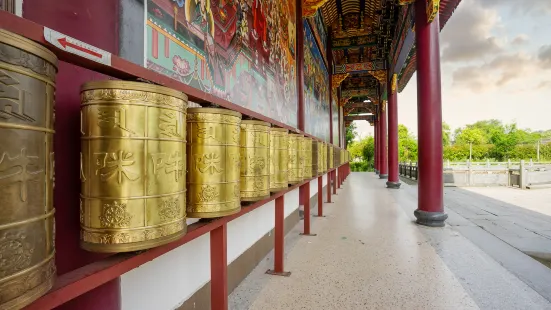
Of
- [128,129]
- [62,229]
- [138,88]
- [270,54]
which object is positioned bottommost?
[62,229]

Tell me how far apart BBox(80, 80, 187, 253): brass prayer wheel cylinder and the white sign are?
0.08m

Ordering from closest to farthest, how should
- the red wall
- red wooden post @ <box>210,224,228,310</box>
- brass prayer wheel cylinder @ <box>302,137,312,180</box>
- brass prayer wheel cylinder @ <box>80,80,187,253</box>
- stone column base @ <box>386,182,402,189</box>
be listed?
1. brass prayer wheel cylinder @ <box>80,80,187,253</box>
2. the red wall
3. red wooden post @ <box>210,224,228,310</box>
4. brass prayer wheel cylinder @ <box>302,137,312,180</box>
5. stone column base @ <box>386,182,402,189</box>

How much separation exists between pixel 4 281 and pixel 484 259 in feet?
14.1

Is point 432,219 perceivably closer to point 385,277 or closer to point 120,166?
→ point 385,277

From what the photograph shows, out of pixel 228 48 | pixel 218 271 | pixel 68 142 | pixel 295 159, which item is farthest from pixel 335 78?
pixel 68 142

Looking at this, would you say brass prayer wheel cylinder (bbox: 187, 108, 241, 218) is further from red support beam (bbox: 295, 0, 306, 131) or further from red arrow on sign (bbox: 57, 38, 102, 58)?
red support beam (bbox: 295, 0, 306, 131)

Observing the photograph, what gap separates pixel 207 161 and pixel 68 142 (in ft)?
1.76

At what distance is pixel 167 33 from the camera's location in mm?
1790

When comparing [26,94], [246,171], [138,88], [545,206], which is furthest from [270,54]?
[545,206]

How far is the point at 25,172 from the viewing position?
1.98 feet

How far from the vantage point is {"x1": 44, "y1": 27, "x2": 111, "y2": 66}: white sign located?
0.71 metres

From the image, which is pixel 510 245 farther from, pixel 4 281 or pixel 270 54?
pixel 4 281

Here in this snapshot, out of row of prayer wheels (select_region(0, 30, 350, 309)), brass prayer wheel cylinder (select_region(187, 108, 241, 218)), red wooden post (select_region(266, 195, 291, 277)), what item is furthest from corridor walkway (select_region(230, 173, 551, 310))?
row of prayer wheels (select_region(0, 30, 350, 309))

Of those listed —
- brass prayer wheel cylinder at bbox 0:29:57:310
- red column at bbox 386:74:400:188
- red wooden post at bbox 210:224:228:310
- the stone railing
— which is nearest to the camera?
brass prayer wheel cylinder at bbox 0:29:57:310
